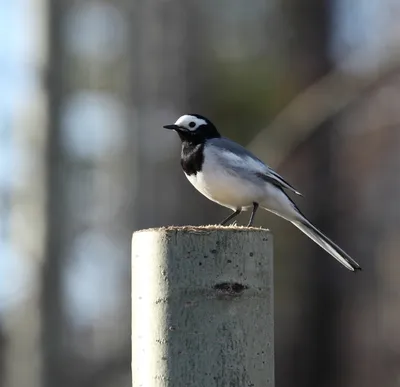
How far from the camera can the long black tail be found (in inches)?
144

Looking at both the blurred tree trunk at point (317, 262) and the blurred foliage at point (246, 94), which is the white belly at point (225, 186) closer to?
the blurred tree trunk at point (317, 262)

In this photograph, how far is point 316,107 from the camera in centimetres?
869

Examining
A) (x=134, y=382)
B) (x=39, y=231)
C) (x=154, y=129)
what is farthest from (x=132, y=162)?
(x=134, y=382)

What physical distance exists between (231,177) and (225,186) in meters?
0.06

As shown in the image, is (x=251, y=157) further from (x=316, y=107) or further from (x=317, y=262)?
(x=317, y=262)

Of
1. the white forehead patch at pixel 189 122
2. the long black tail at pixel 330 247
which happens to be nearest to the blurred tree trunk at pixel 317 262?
the long black tail at pixel 330 247

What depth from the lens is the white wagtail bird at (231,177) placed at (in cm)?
382

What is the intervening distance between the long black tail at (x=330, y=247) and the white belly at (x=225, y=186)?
31 centimetres

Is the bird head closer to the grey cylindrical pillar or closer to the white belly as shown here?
the white belly

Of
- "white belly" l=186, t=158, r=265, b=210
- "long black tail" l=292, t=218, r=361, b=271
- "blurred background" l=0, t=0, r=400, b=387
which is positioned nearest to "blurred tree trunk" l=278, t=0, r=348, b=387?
"blurred background" l=0, t=0, r=400, b=387

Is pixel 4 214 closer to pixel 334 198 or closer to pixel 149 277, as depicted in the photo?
pixel 334 198

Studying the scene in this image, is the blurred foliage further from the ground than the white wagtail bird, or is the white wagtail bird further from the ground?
the blurred foliage

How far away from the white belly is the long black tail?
1.03ft

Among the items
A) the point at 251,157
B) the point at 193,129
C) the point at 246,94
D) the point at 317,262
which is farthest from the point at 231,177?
the point at 246,94
